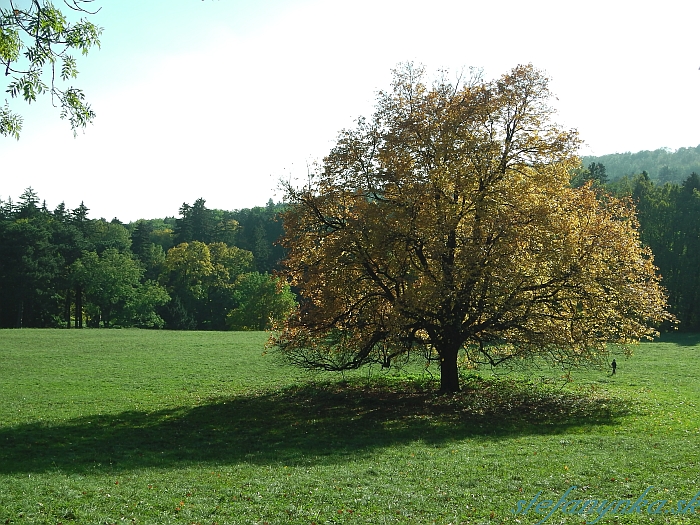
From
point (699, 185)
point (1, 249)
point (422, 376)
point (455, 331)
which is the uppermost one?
point (699, 185)

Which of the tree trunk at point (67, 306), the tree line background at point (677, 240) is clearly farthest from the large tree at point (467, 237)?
the tree trunk at point (67, 306)

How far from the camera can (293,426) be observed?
22.5 metres

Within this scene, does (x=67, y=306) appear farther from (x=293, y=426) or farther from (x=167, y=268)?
(x=293, y=426)

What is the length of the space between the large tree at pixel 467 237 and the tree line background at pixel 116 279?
4511cm

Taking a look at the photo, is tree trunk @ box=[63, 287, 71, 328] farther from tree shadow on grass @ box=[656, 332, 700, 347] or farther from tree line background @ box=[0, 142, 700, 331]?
tree shadow on grass @ box=[656, 332, 700, 347]

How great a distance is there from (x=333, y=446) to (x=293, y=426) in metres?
3.84

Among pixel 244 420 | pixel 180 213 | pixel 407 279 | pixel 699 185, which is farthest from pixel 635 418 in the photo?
pixel 180 213

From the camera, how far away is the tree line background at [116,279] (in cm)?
8281

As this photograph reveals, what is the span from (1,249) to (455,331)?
76973 millimetres

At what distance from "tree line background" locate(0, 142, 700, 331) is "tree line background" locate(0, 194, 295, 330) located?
0.16 metres

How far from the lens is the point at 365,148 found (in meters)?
26.0

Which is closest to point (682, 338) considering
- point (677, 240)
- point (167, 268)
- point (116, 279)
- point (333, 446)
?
point (677, 240)

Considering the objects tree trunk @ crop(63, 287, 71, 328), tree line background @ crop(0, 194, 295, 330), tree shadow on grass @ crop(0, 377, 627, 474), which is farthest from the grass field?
tree trunk @ crop(63, 287, 71, 328)

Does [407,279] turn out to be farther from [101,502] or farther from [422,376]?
[101,502]
